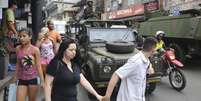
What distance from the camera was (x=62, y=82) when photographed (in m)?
4.26

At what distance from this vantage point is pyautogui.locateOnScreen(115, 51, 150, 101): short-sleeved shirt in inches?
179

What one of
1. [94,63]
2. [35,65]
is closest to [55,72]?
[35,65]

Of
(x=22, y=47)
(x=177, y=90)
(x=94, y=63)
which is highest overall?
(x=22, y=47)

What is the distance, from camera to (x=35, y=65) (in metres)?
5.91

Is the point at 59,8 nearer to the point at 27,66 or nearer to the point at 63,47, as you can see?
the point at 27,66

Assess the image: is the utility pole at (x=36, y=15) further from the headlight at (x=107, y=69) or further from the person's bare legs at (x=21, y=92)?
the person's bare legs at (x=21, y=92)

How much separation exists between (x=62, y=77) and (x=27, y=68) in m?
1.74

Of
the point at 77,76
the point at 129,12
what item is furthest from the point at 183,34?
the point at 129,12

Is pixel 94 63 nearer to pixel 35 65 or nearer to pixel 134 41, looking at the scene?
pixel 134 41

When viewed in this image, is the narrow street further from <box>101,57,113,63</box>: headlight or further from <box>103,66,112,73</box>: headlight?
<box>101,57,113,63</box>: headlight

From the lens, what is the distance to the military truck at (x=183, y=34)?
14.3m

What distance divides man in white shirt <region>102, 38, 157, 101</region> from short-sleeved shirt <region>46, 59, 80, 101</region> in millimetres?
456

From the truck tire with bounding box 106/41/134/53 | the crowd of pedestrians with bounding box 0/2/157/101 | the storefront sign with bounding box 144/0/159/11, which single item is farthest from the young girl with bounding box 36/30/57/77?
the storefront sign with bounding box 144/0/159/11

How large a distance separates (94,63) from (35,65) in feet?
9.95
